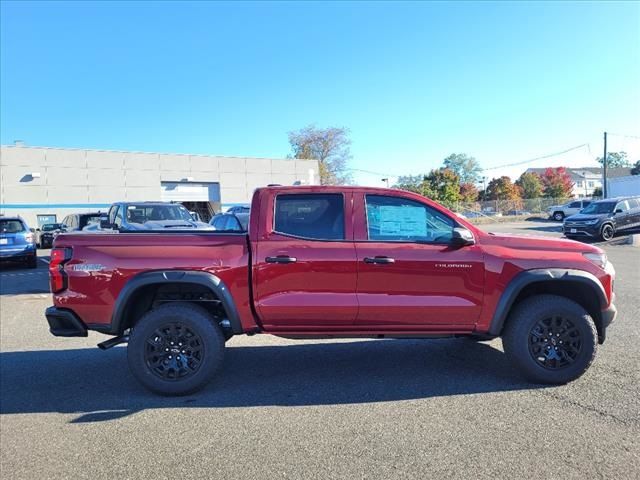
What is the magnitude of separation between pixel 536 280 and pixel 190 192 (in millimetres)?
37508

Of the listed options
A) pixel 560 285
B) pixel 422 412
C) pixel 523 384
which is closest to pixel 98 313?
pixel 422 412

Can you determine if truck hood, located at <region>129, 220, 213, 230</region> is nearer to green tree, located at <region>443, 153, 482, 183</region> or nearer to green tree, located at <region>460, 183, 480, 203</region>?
green tree, located at <region>460, 183, 480, 203</region>

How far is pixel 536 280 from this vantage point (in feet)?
14.2

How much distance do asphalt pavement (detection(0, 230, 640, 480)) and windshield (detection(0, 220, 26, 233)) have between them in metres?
10.4

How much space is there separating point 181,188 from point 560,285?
37.2 meters

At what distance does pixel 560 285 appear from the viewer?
4.58m

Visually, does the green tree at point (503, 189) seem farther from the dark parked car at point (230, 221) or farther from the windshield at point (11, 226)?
the windshield at point (11, 226)

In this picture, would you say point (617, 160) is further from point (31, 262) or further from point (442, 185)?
point (31, 262)

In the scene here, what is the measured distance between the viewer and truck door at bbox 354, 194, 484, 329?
4355 millimetres

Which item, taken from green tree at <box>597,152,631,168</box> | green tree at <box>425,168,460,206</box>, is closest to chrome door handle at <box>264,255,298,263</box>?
green tree at <box>425,168,460,206</box>

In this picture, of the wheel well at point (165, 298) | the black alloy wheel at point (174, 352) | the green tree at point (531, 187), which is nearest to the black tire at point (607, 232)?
the wheel well at point (165, 298)

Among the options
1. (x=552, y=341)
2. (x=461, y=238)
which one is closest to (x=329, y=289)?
(x=461, y=238)

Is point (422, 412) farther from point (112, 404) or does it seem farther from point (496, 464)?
point (112, 404)

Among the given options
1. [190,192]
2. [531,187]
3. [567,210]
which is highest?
[531,187]
